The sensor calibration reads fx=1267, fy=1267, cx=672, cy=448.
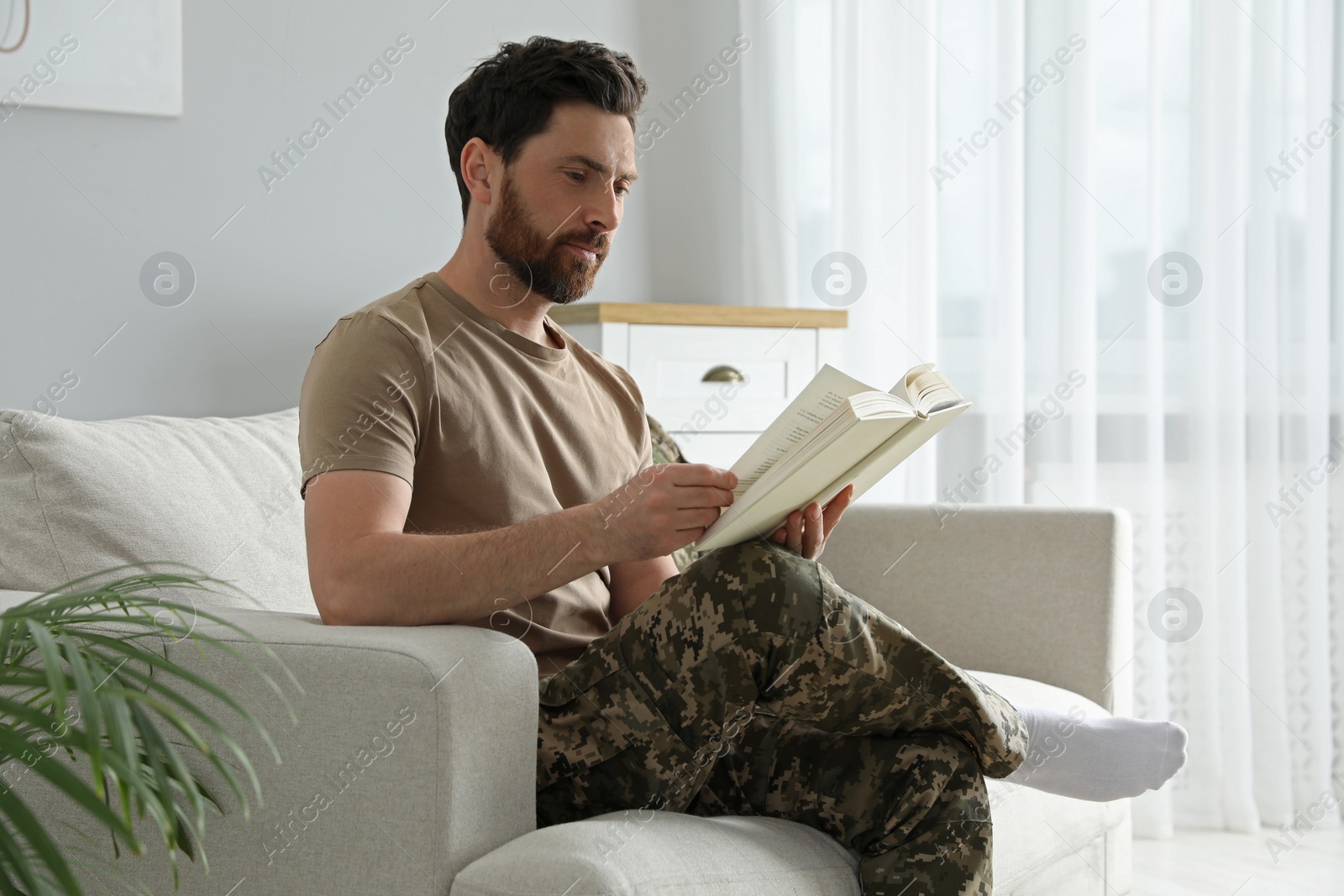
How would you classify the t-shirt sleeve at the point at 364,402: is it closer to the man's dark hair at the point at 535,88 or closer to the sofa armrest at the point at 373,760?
the sofa armrest at the point at 373,760

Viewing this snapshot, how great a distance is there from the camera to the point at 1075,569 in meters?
1.80

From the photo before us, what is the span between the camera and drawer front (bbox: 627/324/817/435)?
7.81 feet

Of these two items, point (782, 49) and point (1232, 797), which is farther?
point (782, 49)

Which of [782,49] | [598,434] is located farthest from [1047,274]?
[598,434]

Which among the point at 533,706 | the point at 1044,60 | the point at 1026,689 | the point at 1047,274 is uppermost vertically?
the point at 1044,60

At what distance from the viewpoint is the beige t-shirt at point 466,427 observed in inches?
47.0

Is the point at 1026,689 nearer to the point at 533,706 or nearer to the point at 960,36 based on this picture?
the point at 533,706

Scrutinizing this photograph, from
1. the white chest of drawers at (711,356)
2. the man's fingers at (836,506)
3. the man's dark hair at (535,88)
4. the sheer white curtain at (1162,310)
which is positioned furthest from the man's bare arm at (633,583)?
the sheer white curtain at (1162,310)

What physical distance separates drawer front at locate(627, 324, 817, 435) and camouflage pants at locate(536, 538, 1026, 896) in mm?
A: 1242

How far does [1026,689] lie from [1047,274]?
3.65 ft

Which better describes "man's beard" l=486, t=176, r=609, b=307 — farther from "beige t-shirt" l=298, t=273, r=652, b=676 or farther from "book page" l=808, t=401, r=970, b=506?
"book page" l=808, t=401, r=970, b=506

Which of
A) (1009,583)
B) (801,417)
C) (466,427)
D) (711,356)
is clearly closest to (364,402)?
(466,427)

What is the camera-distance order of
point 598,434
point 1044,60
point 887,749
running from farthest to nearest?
point 1044,60 → point 598,434 → point 887,749

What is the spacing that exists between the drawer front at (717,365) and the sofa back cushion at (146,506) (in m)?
0.88
